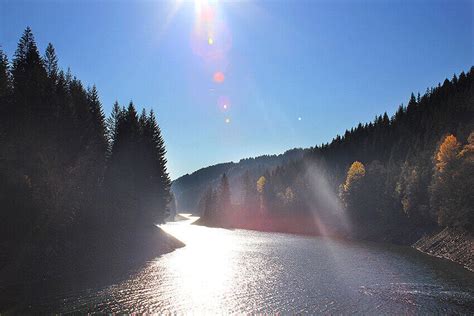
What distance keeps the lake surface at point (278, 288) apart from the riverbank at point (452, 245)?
8.02 ft

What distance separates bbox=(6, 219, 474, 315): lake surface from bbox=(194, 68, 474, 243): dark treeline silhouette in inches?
820

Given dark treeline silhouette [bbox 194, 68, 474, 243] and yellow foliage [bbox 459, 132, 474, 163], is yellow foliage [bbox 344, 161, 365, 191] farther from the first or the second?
yellow foliage [bbox 459, 132, 474, 163]

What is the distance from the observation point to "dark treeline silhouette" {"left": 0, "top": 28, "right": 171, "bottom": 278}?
107 feet

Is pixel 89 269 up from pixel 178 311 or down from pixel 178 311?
up

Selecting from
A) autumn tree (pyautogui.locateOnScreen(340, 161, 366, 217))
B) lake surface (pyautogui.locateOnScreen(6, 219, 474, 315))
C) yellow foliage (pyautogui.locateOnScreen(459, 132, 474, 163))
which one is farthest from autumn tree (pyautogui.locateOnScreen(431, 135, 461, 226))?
autumn tree (pyautogui.locateOnScreen(340, 161, 366, 217))

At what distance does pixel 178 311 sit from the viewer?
25.3 meters

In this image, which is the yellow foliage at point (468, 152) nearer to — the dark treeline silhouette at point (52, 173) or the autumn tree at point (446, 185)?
the autumn tree at point (446, 185)

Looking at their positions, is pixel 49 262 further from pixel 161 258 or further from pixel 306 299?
pixel 306 299

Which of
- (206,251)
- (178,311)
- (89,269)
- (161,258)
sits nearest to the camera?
(178,311)

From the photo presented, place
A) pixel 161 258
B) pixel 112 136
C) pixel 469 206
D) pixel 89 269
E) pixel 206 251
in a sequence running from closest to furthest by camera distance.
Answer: pixel 89 269, pixel 161 258, pixel 469 206, pixel 206 251, pixel 112 136

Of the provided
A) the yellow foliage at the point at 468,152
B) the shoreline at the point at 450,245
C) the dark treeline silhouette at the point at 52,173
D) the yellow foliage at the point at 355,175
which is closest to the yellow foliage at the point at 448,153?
the yellow foliage at the point at 468,152

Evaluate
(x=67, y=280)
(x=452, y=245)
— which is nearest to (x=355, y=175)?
(x=452, y=245)

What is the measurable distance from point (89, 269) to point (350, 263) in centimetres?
3474

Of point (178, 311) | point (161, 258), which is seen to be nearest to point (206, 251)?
point (161, 258)
